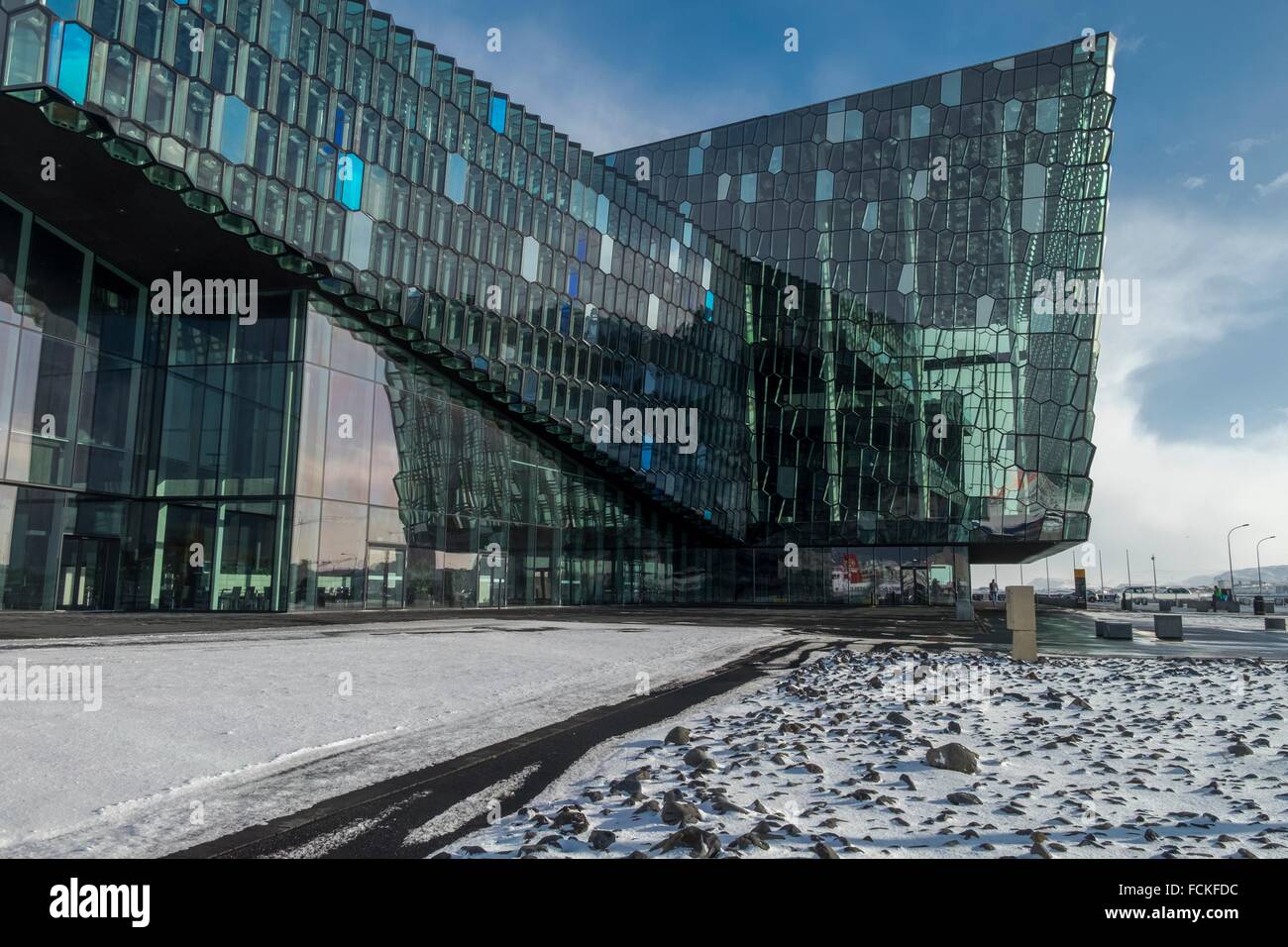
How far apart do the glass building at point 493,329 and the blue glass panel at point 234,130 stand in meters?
0.09

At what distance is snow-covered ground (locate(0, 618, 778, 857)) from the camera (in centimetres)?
510

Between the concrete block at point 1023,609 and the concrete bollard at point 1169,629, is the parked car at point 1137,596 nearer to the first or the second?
the concrete bollard at point 1169,629

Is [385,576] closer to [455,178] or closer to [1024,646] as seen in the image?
[455,178]

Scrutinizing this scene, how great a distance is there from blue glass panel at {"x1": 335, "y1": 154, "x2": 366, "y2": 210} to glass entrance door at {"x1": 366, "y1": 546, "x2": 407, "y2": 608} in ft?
36.3

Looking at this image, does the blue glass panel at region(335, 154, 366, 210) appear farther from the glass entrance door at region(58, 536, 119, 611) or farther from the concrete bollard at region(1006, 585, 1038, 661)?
the concrete bollard at region(1006, 585, 1038, 661)

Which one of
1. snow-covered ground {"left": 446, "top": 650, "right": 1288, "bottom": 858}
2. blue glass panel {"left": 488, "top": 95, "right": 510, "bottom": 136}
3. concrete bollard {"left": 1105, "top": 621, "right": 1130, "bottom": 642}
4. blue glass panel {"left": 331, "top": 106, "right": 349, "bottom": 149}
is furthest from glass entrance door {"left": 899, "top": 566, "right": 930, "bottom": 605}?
snow-covered ground {"left": 446, "top": 650, "right": 1288, "bottom": 858}

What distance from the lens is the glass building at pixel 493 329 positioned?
80.5 feet

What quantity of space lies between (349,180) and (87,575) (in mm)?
14342

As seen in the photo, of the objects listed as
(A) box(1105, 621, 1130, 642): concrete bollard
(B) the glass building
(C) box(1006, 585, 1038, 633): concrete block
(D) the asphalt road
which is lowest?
(D) the asphalt road

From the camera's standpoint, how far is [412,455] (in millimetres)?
32156

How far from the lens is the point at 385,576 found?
30.6 metres

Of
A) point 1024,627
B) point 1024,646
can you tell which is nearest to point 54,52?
point 1024,627

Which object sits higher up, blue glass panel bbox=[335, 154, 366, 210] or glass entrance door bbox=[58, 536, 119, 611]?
blue glass panel bbox=[335, 154, 366, 210]

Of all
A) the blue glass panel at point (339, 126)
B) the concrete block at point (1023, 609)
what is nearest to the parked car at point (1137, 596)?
the concrete block at point (1023, 609)
